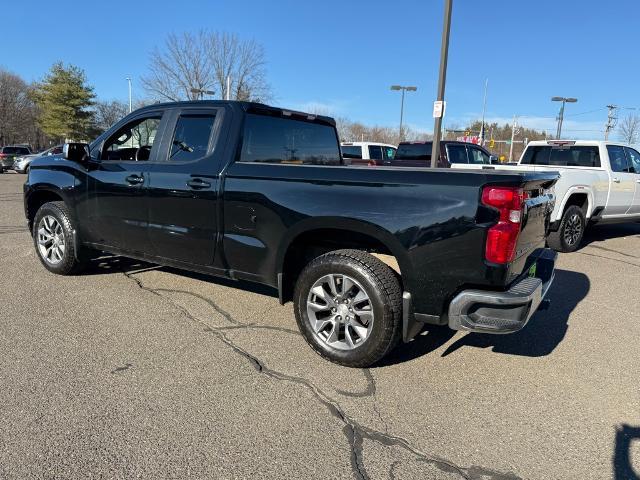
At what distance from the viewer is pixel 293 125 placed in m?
4.55

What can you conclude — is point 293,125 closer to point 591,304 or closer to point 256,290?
point 256,290

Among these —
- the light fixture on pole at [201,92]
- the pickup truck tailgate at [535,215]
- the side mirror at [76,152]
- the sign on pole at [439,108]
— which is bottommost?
the pickup truck tailgate at [535,215]

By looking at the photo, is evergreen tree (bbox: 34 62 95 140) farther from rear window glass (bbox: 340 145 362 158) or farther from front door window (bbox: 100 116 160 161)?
front door window (bbox: 100 116 160 161)

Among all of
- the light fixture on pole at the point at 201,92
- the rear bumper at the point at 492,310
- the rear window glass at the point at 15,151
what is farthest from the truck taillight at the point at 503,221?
the rear window glass at the point at 15,151

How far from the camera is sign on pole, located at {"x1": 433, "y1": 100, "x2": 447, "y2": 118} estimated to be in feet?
35.4

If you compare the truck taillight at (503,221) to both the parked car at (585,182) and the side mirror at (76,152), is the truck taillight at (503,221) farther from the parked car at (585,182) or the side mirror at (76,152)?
the parked car at (585,182)

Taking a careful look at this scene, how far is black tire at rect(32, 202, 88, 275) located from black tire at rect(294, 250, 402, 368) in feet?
10.1

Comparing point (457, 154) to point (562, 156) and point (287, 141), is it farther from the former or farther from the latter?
point (287, 141)

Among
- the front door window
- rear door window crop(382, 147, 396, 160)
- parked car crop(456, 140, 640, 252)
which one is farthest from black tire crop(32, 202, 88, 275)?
rear door window crop(382, 147, 396, 160)

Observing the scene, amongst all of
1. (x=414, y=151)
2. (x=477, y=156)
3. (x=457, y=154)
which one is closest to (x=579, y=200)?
(x=457, y=154)

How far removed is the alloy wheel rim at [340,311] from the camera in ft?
10.9

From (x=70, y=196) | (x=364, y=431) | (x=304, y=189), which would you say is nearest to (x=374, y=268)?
(x=304, y=189)

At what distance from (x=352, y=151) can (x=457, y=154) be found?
432 centimetres

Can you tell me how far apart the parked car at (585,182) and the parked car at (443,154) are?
3734mm
